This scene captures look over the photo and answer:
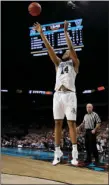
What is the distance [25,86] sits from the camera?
18.7 meters

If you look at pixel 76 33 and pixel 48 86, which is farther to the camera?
pixel 48 86

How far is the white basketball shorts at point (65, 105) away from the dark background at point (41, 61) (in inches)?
291

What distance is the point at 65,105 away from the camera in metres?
3.99

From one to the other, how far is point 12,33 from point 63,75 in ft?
38.0

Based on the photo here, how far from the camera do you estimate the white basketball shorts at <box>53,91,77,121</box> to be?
393 cm

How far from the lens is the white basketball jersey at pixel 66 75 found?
4.04 meters

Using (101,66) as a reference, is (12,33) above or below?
above

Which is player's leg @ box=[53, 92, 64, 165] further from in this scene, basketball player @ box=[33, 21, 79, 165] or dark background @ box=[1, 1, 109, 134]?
dark background @ box=[1, 1, 109, 134]

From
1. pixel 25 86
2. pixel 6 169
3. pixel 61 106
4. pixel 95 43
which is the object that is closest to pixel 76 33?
pixel 95 43

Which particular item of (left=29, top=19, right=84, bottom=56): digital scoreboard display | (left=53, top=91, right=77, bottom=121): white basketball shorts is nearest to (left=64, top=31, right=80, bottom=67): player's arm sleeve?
(left=53, top=91, right=77, bottom=121): white basketball shorts

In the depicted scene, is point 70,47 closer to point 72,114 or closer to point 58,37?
point 72,114

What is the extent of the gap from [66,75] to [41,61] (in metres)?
→ 12.9

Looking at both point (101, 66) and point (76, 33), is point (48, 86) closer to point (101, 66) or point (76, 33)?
point (101, 66)

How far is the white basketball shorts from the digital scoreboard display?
3410mm
